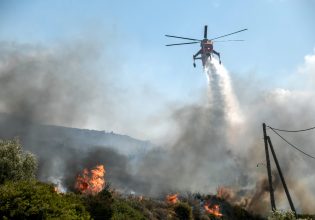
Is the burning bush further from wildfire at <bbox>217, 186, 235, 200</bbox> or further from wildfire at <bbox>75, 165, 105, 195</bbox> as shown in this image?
wildfire at <bbox>217, 186, 235, 200</bbox>

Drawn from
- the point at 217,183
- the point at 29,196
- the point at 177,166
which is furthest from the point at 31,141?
the point at 29,196

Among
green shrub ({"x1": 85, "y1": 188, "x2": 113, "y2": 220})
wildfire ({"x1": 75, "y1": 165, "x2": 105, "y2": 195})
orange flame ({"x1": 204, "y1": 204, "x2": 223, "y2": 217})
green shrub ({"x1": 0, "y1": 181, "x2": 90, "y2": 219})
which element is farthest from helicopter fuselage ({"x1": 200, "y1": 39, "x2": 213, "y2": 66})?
green shrub ({"x1": 0, "y1": 181, "x2": 90, "y2": 219})

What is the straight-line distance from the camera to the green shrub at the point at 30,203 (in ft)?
58.8

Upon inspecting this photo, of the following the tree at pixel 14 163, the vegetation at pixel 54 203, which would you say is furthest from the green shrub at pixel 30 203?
the tree at pixel 14 163

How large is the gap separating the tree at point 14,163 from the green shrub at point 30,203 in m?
13.8

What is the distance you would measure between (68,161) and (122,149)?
2068cm

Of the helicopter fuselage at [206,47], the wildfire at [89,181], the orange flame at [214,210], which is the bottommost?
the orange flame at [214,210]

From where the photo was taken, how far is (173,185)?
65375 millimetres

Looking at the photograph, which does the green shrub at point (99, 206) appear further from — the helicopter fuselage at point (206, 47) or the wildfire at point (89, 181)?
the helicopter fuselage at point (206, 47)

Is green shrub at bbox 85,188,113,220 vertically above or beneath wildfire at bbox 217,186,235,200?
beneath

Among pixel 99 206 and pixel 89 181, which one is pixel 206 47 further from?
pixel 99 206

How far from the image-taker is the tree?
108ft

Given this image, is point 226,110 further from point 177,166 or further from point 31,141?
point 31,141

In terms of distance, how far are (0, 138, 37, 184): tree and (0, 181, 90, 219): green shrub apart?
13.8 m
